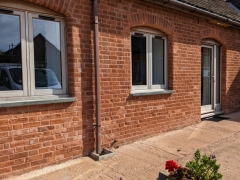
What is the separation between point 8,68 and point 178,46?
412 cm

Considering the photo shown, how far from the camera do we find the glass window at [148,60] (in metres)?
5.22

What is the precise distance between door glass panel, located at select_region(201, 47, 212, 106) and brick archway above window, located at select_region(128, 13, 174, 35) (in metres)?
2.24

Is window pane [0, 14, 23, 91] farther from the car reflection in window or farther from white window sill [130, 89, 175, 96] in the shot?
white window sill [130, 89, 175, 96]

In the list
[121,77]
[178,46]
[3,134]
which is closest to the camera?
[3,134]

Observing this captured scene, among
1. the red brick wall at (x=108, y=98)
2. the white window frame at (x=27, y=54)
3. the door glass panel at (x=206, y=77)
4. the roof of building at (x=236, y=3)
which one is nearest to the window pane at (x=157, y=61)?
the red brick wall at (x=108, y=98)

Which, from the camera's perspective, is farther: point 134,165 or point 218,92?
point 218,92

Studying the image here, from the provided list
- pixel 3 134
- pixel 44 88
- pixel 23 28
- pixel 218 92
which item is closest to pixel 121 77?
pixel 44 88

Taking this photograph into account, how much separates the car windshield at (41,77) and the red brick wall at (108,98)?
1.01ft

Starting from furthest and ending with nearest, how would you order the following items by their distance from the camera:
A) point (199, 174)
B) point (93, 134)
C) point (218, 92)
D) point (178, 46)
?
point (218, 92) < point (178, 46) < point (93, 134) < point (199, 174)

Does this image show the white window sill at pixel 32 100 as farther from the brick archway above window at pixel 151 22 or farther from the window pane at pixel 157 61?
the window pane at pixel 157 61

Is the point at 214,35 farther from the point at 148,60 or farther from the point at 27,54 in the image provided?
the point at 27,54

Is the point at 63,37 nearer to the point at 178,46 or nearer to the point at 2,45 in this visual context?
the point at 2,45

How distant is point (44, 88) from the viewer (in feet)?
12.7

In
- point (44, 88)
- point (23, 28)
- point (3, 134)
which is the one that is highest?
point (23, 28)
